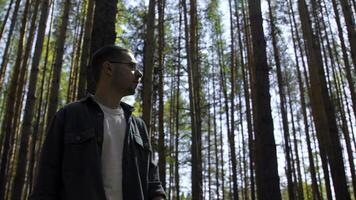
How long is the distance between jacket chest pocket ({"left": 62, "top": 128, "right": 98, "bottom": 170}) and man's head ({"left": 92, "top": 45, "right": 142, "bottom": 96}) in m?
0.28

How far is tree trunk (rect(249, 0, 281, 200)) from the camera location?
3482 mm

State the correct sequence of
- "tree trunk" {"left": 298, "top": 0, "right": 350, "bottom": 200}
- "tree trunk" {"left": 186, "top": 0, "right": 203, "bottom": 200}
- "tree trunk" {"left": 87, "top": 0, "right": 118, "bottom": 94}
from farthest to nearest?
"tree trunk" {"left": 186, "top": 0, "right": 203, "bottom": 200}, "tree trunk" {"left": 298, "top": 0, "right": 350, "bottom": 200}, "tree trunk" {"left": 87, "top": 0, "right": 118, "bottom": 94}

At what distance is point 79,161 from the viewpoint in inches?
52.9

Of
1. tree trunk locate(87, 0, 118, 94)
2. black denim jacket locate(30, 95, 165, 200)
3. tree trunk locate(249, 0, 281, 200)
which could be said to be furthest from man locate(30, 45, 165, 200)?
tree trunk locate(249, 0, 281, 200)

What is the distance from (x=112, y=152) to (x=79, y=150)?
0.46ft

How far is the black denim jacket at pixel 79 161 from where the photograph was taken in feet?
4.29

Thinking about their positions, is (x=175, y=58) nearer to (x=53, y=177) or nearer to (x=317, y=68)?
(x=317, y=68)

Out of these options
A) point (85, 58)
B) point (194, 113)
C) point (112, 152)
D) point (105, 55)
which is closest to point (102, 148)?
point (112, 152)

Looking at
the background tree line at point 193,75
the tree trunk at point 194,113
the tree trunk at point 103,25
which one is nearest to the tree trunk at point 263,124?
the background tree line at point 193,75

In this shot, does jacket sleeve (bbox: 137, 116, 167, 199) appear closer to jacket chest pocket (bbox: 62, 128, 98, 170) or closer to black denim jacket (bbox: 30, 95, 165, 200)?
black denim jacket (bbox: 30, 95, 165, 200)

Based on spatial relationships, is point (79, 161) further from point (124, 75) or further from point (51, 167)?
point (124, 75)

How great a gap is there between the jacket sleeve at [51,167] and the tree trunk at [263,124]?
2.56 meters

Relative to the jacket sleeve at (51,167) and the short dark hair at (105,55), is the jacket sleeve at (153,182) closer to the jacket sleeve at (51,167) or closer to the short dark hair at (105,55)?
the short dark hair at (105,55)

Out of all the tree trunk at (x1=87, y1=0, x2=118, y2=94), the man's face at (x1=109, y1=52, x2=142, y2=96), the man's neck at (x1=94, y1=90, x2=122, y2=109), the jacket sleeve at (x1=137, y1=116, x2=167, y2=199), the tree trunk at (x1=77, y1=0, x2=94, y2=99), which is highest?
the tree trunk at (x1=77, y1=0, x2=94, y2=99)
